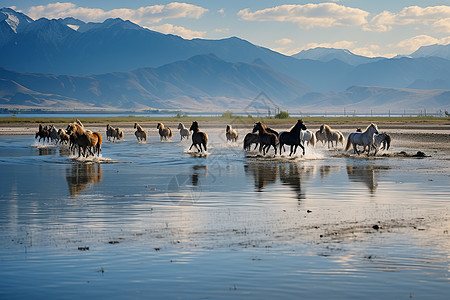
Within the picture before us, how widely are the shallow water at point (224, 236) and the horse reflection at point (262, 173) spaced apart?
0.13m

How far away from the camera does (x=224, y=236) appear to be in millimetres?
12258

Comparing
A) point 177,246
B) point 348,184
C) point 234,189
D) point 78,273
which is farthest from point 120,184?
point 78,273

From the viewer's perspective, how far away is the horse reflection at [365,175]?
20906mm

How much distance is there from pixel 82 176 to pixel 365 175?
994 centimetres

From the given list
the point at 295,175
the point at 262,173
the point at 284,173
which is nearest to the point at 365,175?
the point at 295,175

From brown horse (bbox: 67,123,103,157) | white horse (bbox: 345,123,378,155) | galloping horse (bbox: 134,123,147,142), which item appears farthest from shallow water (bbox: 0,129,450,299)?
galloping horse (bbox: 134,123,147,142)

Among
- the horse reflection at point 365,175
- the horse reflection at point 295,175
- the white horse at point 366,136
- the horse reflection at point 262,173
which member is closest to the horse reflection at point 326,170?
the horse reflection at point 295,175

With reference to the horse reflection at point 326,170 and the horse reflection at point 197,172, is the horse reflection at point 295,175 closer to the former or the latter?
the horse reflection at point 326,170

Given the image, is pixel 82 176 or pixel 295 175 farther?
pixel 295 175

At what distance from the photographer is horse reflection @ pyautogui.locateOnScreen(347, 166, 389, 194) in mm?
20906

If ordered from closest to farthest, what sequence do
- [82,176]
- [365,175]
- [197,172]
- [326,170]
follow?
[82,176] → [365,175] → [197,172] → [326,170]

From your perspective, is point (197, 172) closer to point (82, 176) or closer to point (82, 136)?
point (82, 176)

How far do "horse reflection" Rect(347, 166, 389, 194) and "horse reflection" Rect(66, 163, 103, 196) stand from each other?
27.5ft

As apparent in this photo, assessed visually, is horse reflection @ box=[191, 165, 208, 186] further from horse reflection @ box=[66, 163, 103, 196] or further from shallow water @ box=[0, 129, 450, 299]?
horse reflection @ box=[66, 163, 103, 196]
